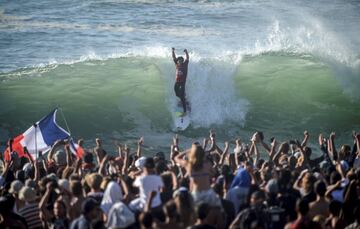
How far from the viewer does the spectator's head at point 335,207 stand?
859cm

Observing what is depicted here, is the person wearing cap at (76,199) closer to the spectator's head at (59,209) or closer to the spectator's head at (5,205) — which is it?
the spectator's head at (59,209)

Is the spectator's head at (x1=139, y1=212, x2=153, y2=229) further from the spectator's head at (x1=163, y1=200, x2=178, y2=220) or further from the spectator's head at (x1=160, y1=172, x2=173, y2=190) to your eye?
the spectator's head at (x1=160, y1=172, x2=173, y2=190)

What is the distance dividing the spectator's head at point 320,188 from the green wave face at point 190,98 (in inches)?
426

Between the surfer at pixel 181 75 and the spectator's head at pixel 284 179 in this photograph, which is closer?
the spectator's head at pixel 284 179

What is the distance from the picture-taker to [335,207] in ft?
28.2

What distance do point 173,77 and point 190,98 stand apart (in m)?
2.05

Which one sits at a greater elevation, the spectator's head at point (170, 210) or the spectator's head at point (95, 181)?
the spectator's head at point (95, 181)

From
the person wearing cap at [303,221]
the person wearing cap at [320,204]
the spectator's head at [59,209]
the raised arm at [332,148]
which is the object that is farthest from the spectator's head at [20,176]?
the raised arm at [332,148]

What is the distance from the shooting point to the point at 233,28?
3678cm

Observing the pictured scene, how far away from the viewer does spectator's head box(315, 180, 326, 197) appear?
8.91 meters

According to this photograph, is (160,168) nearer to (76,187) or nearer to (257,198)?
(76,187)

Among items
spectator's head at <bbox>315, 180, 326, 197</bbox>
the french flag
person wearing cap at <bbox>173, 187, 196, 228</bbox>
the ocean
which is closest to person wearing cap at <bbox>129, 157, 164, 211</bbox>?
person wearing cap at <bbox>173, 187, 196, 228</bbox>

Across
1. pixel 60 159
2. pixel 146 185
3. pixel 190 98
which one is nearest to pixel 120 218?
pixel 146 185

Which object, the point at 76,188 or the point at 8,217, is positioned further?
the point at 76,188
